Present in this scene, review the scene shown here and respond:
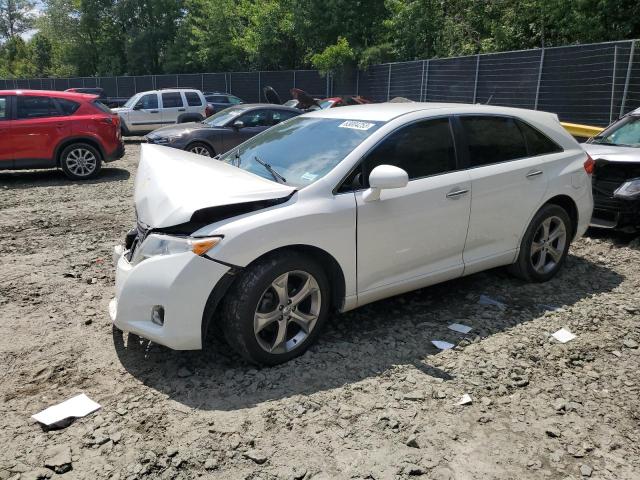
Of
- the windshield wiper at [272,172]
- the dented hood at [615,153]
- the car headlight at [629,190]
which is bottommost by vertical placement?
the car headlight at [629,190]

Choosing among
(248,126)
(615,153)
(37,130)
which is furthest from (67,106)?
(615,153)

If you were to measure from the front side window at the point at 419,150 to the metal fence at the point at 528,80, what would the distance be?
2584 millimetres

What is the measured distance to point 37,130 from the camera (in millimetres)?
10086

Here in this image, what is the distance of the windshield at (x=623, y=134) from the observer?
679cm

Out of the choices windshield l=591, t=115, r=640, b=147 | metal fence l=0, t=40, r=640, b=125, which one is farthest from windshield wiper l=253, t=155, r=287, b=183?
windshield l=591, t=115, r=640, b=147

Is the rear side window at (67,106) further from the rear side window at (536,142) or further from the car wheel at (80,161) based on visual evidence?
the rear side window at (536,142)

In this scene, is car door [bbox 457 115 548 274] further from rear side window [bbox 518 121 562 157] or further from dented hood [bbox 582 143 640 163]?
dented hood [bbox 582 143 640 163]

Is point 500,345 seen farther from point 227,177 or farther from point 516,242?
point 227,177

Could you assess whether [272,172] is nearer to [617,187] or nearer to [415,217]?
[415,217]

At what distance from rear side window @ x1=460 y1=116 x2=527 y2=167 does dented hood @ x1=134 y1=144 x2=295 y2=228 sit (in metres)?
1.70

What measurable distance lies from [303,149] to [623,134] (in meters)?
4.91

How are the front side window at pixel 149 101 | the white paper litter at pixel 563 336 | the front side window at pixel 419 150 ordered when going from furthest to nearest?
the front side window at pixel 149 101
the white paper litter at pixel 563 336
the front side window at pixel 419 150

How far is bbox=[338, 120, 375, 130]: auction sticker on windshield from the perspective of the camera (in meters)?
4.08

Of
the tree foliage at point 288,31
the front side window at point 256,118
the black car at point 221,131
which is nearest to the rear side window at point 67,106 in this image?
the black car at point 221,131
